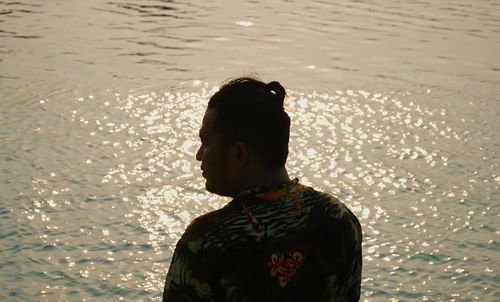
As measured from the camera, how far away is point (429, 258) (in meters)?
6.92

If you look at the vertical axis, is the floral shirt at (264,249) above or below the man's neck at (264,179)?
below

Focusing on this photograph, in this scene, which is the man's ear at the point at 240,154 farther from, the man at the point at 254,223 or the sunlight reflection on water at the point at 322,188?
the sunlight reflection on water at the point at 322,188

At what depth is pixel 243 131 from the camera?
2.41 meters

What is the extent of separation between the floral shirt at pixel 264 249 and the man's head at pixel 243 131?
0.08m

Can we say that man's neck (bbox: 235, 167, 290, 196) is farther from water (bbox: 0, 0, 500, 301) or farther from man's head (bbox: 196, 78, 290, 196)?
water (bbox: 0, 0, 500, 301)

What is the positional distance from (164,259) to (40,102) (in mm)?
4645

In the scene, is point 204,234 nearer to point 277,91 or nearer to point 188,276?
point 188,276

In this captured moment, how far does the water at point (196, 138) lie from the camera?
6.65 meters

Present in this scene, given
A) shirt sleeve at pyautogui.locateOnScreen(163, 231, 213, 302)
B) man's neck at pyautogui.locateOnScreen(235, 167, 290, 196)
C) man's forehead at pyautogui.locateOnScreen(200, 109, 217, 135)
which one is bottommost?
shirt sleeve at pyautogui.locateOnScreen(163, 231, 213, 302)

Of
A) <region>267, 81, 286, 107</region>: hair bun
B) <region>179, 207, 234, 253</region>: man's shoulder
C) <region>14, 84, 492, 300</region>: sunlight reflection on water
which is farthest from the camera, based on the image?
<region>14, 84, 492, 300</region>: sunlight reflection on water

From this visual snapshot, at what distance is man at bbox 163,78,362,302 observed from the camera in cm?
237

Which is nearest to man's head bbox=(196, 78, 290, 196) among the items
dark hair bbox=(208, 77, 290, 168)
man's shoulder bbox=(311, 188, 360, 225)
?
dark hair bbox=(208, 77, 290, 168)

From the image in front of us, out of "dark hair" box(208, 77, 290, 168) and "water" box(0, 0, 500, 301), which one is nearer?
"dark hair" box(208, 77, 290, 168)

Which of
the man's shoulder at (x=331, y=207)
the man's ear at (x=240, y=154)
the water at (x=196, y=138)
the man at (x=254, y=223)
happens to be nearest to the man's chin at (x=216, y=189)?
the man at (x=254, y=223)
